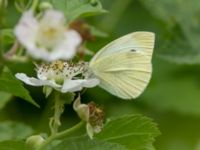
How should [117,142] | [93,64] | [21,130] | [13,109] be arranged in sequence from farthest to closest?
1. [13,109]
2. [21,130]
3. [93,64]
4. [117,142]

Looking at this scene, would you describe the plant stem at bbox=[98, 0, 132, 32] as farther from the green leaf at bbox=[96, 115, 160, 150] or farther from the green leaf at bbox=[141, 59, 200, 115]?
the green leaf at bbox=[96, 115, 160, 150]

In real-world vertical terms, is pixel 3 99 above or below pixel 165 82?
above

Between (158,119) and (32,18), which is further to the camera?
(158,119)

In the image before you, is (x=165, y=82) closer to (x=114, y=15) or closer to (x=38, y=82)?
(x=114, y=15)

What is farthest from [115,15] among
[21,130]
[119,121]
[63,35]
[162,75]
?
[63,35]

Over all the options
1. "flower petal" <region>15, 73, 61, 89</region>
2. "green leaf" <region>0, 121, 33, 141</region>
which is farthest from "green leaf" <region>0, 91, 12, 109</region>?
"flower petal" <region>15, 73, 61, 89</region>

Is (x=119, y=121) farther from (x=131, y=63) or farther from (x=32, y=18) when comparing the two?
(x=32, y=18)

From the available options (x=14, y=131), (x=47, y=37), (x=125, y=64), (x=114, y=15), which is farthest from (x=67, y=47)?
(x=114, y=15)
